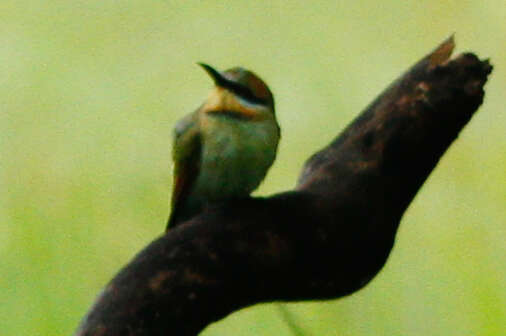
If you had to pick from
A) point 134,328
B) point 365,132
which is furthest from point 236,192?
point 134,328

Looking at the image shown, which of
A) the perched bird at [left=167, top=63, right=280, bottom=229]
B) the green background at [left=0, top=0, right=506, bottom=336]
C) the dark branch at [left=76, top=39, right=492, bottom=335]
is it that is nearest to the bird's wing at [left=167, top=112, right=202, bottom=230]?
the perched bird at [left=167, top=63, right=280, bottom=229]

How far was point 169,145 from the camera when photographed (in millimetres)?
2297

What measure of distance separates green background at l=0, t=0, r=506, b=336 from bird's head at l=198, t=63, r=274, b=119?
2.31 ft

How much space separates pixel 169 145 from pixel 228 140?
78cm

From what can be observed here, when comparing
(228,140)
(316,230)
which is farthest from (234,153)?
(316,230)

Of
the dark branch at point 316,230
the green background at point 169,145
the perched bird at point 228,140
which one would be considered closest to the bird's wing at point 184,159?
the perched bird at point 228,140

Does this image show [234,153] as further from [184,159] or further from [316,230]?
[316,230]

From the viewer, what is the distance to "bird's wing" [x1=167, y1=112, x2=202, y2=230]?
156 centimetres

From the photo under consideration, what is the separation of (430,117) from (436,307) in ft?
2.91

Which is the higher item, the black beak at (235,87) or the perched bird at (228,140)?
the black beak at (235,87)

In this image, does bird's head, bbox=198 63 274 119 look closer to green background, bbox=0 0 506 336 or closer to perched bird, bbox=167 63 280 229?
perched bird, bbox=167 63 280 229

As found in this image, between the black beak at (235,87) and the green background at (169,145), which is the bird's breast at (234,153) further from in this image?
the green background at (169,145)

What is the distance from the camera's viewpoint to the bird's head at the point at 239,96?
152cm

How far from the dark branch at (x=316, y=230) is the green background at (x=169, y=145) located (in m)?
0.79
